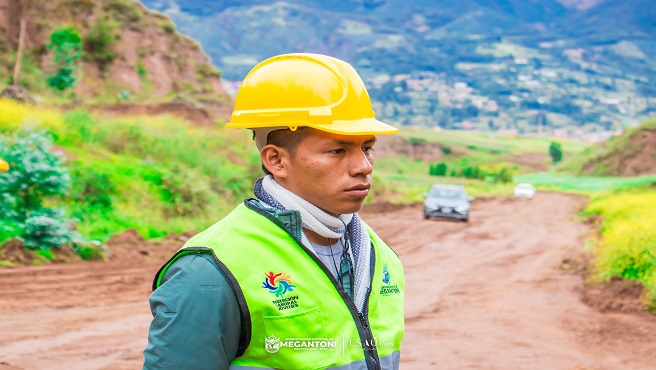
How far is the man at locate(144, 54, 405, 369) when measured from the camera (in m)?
1.83

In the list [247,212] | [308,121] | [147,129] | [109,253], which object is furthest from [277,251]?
[147,129]

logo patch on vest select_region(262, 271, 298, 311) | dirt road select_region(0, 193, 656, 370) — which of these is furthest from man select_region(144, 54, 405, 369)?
dirt road select_region(0, 193, 656, 370)

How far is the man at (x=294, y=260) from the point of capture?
A: 1831 millimetres

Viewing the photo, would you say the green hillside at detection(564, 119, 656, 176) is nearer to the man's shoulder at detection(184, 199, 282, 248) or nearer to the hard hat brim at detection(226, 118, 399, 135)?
the hard hat brim at detection(226, 118, 399, 135)

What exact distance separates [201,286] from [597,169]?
280ft

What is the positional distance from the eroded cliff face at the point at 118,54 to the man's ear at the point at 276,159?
35.9 metres

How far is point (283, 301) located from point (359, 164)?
453 mm

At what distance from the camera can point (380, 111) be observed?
195 meters

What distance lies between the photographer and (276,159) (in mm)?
2205

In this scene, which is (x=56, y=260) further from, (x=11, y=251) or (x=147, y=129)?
(x=147, y=129)

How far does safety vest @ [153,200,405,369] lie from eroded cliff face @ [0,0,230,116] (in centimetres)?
3607

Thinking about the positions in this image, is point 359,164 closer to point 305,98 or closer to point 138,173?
point 305,98

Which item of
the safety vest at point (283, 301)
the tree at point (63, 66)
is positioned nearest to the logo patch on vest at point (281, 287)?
the safety vest at point (283, 301)

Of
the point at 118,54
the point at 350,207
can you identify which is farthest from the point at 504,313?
the point at 118,54
